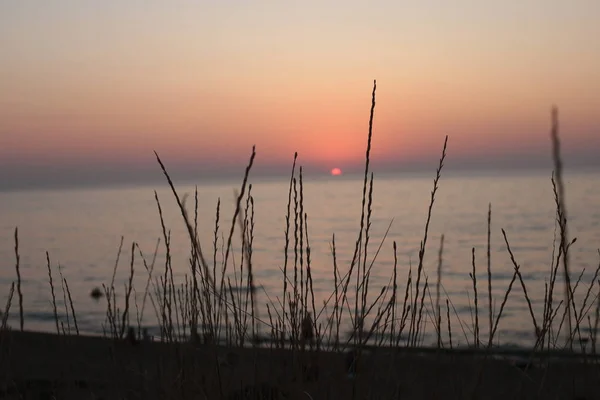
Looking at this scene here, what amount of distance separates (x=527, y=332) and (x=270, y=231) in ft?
61.3

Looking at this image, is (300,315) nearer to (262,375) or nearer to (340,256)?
(262,375)

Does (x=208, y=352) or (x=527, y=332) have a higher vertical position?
(x=208, y=352)

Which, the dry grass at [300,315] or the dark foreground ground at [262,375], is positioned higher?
the dry grass at [300,315]

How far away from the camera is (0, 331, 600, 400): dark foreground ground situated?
2.38 meters

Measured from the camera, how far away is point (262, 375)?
11.4 feet

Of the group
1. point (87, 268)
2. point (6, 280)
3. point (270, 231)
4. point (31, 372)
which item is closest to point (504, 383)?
point (31, 372)

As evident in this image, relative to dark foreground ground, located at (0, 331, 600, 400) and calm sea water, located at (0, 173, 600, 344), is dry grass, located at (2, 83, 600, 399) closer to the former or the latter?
dark foreground ground, located at (0, 331, 600, 400)

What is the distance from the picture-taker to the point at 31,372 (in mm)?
4684

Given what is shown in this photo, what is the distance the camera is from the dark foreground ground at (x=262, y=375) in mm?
2377

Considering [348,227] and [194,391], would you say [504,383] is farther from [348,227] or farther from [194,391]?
[348,227]

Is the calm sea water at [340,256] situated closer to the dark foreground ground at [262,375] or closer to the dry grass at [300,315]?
the dark foreground ground at [262,375]

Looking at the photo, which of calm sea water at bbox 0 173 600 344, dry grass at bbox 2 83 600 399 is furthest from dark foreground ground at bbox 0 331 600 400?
calm sea water at bbox 0 173 600 344

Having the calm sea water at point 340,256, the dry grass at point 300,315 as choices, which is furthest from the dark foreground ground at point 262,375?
the calm sea water at point 340,256

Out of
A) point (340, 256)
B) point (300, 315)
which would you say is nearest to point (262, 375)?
point (300, 315)
